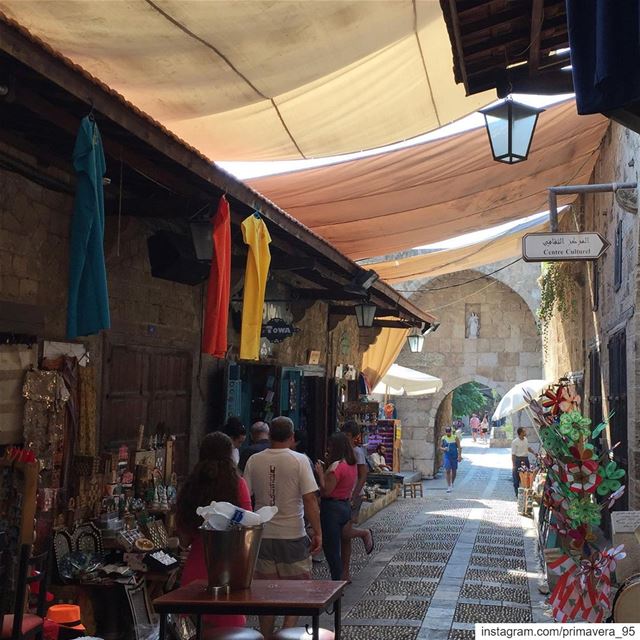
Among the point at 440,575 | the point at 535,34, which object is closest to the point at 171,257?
the point at 535,34

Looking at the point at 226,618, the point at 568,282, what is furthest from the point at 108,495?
the point at 568,282

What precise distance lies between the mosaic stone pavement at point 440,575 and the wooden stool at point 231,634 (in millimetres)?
2516

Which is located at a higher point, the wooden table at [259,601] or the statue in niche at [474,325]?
the statue in niche at [474,325]

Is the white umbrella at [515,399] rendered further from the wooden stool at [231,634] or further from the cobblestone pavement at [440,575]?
the wooden stool at [231,634]

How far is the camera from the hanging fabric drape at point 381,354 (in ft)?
56.6

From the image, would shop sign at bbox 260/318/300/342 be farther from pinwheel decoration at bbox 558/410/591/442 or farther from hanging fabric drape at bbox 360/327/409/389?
hanging fabric drape at bbox 360/327/409/389

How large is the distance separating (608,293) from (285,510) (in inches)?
198

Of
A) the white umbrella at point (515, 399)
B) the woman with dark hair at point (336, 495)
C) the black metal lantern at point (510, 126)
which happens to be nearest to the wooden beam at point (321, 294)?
the woman with dark hair at point (336, 495)

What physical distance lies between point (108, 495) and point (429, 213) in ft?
15.7

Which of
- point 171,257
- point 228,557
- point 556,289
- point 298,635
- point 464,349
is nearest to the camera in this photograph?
point 228,557

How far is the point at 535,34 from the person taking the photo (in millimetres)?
4559

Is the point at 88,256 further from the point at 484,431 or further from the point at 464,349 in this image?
the point at 484,431

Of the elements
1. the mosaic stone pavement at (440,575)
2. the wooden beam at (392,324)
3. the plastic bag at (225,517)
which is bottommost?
the mosaic stone pavement at (440,575)

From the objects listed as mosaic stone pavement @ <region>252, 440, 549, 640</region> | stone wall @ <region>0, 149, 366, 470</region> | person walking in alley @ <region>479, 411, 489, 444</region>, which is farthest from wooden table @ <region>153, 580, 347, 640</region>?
person walking in alley @ <region>479, 411, 489, 444</region>
